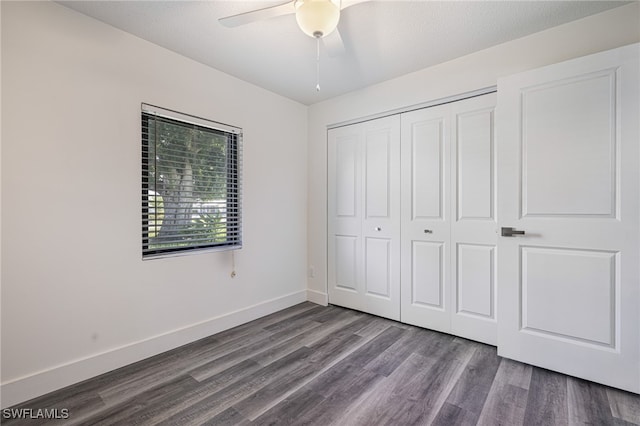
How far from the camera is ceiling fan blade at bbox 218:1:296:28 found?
1515mm

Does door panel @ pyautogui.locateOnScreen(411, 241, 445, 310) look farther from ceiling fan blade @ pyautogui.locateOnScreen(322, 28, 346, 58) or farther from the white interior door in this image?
ceiling fan blade @ pyautogui.locateOnScreen(322, 28, 346, 58)

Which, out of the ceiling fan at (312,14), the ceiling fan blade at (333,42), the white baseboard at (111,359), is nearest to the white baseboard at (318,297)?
the white baseboard at (111,359)

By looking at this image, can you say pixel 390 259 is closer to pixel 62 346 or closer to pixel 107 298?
pixel 107 298

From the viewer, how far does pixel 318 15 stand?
1429 millimetres

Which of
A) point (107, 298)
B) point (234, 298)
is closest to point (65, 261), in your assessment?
point (107, 298)

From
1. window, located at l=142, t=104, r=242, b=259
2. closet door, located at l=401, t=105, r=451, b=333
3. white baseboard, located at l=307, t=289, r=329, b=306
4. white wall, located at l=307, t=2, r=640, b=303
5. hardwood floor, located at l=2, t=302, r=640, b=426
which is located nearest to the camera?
hardwood floor, located at l=2, t=302, r=640, b=426

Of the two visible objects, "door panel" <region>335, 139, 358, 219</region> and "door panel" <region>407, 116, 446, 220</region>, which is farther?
"door panel" <region>335, 139, 358, 219</region>

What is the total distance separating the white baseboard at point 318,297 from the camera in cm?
349

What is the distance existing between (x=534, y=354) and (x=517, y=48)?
7.63 feet

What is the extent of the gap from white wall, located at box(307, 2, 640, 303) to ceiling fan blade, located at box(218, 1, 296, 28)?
163 centimetres

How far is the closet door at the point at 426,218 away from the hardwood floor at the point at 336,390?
0.33m

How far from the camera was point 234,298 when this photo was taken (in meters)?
2.83

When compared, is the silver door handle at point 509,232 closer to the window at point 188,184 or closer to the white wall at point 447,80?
the white wall at point 447,80
